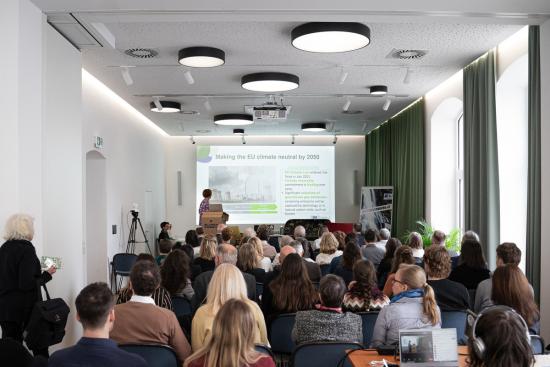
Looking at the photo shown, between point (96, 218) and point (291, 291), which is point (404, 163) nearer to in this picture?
point (96, 218)

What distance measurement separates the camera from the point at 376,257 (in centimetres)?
748

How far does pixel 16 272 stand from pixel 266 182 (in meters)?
11.5

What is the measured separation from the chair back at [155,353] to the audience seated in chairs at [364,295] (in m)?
1.68

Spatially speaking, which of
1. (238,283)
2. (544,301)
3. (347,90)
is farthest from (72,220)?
(347,90)

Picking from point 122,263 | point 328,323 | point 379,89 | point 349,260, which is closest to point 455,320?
point 328,323

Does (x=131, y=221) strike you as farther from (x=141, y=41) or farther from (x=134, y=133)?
(x=141, y=41)

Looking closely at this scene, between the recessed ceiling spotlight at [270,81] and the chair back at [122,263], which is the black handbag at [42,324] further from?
the recessed ceiling spotlight at [270,81]

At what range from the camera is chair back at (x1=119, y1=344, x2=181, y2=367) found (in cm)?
299

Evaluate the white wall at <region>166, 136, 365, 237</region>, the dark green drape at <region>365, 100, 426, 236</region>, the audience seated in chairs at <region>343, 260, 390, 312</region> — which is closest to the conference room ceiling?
the dark green drape at <region>365, 100, 426, 236</region>

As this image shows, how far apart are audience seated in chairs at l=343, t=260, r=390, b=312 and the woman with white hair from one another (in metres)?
2.48

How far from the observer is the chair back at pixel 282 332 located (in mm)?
4195

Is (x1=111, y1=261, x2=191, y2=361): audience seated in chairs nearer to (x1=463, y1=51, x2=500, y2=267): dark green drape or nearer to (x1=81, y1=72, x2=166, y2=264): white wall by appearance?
(x1=463, y1=51, x2=500, y2=267): dark green drape

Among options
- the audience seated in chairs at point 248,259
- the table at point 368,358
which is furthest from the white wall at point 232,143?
the table at point 368,358

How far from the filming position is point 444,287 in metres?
4.45
